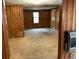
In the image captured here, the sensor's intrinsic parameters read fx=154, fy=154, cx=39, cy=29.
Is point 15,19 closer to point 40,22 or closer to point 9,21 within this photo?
point 9,21

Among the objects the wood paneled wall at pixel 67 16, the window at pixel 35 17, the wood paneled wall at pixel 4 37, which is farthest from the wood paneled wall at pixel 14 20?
the window at pixel 35 17

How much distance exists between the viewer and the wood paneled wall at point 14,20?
27.4 ft

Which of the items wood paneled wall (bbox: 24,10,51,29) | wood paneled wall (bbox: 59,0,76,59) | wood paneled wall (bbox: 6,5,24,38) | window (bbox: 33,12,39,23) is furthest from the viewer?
window (bbox: 33,12,39,23)

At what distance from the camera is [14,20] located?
850 cm

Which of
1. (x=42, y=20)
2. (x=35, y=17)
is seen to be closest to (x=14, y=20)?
(x=35, y=17)

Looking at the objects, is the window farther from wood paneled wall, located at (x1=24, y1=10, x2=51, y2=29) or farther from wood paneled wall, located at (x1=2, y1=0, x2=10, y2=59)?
wood paneled wall, located at (x1=2, y1=0, x2=10, y2=59)

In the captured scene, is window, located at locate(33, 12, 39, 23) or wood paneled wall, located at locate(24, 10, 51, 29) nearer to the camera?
wood paneled wall, located at locate(24, 10, 51, 29)

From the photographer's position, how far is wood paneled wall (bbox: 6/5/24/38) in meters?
8.36

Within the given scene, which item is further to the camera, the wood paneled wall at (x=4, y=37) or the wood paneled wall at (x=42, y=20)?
the wood paneled wall at (x=42, y=20)

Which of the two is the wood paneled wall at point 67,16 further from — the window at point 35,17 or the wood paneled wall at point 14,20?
the window at point 35,17

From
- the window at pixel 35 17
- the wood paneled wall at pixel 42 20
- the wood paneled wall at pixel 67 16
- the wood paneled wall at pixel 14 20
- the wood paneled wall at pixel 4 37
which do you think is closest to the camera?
the wood paneled wall at pixel 4 37

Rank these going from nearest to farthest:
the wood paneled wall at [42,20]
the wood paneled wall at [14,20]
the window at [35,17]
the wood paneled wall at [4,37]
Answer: the wood paneled wall at [4,37] → the wood paneled wall at [14,20] → the wood paneled wall at [42,20] → the window at [35,17]

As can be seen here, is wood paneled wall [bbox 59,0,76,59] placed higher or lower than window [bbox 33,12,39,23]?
lower

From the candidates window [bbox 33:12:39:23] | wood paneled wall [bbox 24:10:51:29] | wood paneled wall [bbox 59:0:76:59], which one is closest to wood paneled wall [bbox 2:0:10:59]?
wood paneled wall [bbox 59:0:76:59]
